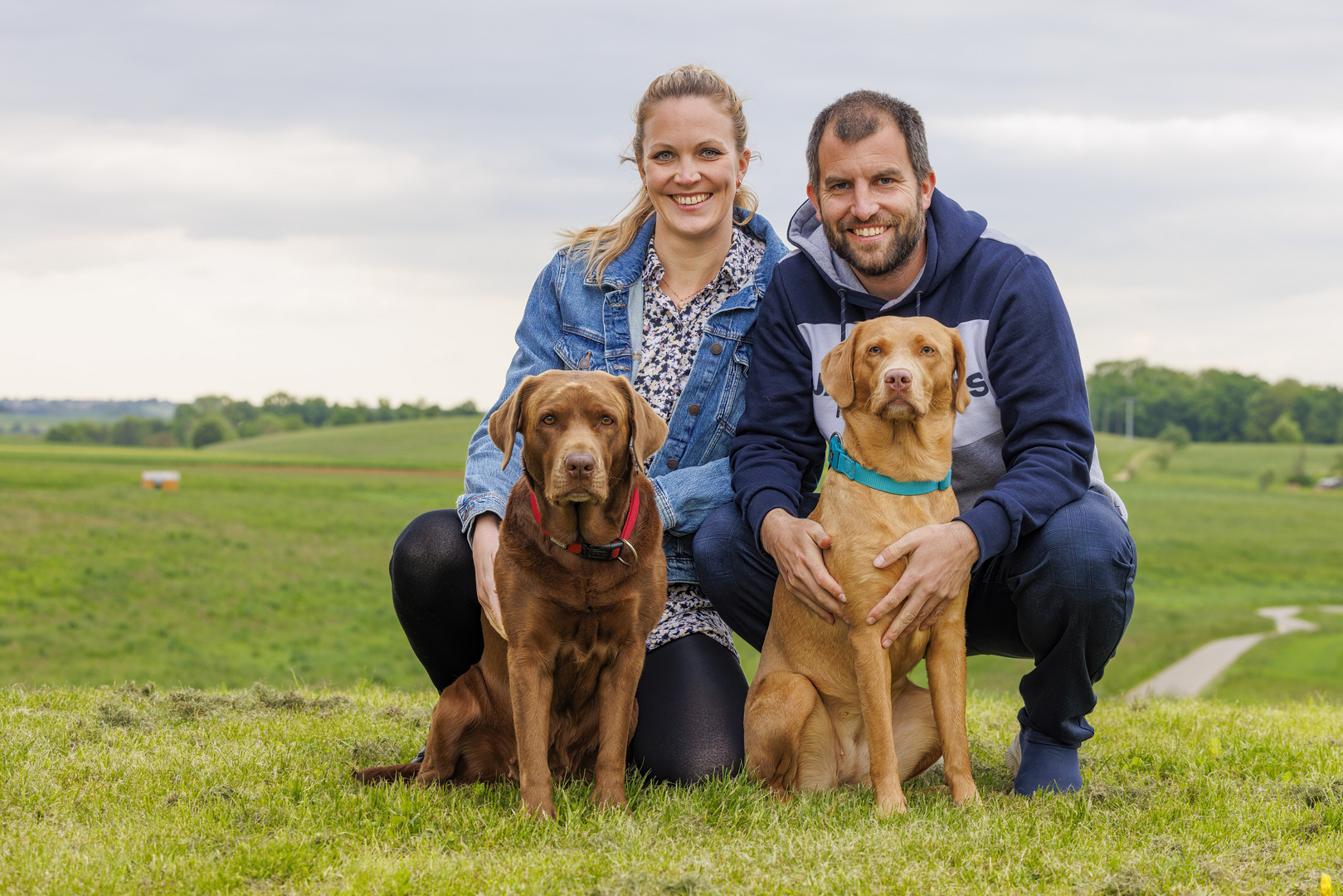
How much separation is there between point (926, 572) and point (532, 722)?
4.62 feet

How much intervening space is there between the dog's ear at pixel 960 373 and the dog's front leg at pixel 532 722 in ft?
5.56

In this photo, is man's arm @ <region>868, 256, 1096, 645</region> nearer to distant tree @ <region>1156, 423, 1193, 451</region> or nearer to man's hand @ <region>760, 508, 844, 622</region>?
man's hand @ <region>760, 508, 844, 622</region>

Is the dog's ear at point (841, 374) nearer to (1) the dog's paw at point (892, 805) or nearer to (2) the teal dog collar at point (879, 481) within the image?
(2) the teal dog collar at point (879, 481)

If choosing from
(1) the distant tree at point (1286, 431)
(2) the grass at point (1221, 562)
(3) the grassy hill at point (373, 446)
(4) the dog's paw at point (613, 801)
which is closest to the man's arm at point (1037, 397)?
(4) the dog's paw at point (613, 801)

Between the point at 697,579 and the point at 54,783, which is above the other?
the point at 697,579

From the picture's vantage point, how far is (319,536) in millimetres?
45344

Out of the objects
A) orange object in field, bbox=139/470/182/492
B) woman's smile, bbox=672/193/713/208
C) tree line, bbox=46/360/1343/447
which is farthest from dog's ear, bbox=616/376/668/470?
tree line, bbox=46/360/1343/447

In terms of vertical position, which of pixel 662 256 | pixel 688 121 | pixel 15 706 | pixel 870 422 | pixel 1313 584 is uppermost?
pixel 688 121

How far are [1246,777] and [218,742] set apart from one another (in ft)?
14.0

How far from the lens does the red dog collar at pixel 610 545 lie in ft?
11.6

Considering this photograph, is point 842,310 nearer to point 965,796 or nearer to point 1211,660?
point 965,796

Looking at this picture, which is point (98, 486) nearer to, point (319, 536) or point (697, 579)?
point (319, 536)

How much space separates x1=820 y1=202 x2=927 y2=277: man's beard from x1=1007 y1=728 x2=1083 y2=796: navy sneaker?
194 centimetres

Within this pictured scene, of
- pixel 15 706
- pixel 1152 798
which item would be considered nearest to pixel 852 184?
pixel 1152 798
